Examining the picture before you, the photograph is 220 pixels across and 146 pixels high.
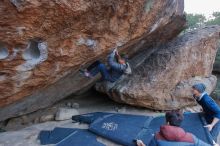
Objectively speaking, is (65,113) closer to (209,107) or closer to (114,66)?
(114,66)

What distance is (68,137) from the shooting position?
5.95 meters

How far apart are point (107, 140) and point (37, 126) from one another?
2133 mm

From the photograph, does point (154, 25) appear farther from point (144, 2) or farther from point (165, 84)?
point (165, 84)

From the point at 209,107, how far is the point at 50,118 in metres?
4.05

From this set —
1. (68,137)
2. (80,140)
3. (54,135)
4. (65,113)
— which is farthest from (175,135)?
(65,113)

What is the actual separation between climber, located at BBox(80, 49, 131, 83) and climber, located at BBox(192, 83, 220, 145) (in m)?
2.06

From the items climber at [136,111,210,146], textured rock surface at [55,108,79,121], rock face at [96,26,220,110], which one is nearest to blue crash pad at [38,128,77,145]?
textured rock surface at [55,108,79,121]

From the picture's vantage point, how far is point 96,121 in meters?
6.49

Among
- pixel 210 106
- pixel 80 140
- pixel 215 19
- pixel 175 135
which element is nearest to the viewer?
pixel 175 135

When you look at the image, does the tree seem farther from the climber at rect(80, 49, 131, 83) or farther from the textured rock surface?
the textured rock surface

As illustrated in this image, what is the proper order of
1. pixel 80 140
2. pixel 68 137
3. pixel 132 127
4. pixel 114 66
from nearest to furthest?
pixel 80 140 → pixel 68 137 → pixel 132 127 → pixel 114 66

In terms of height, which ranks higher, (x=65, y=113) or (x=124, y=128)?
(x=65, y=113)

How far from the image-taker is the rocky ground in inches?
241

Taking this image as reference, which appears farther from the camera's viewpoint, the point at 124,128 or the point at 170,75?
the point at 170,75
